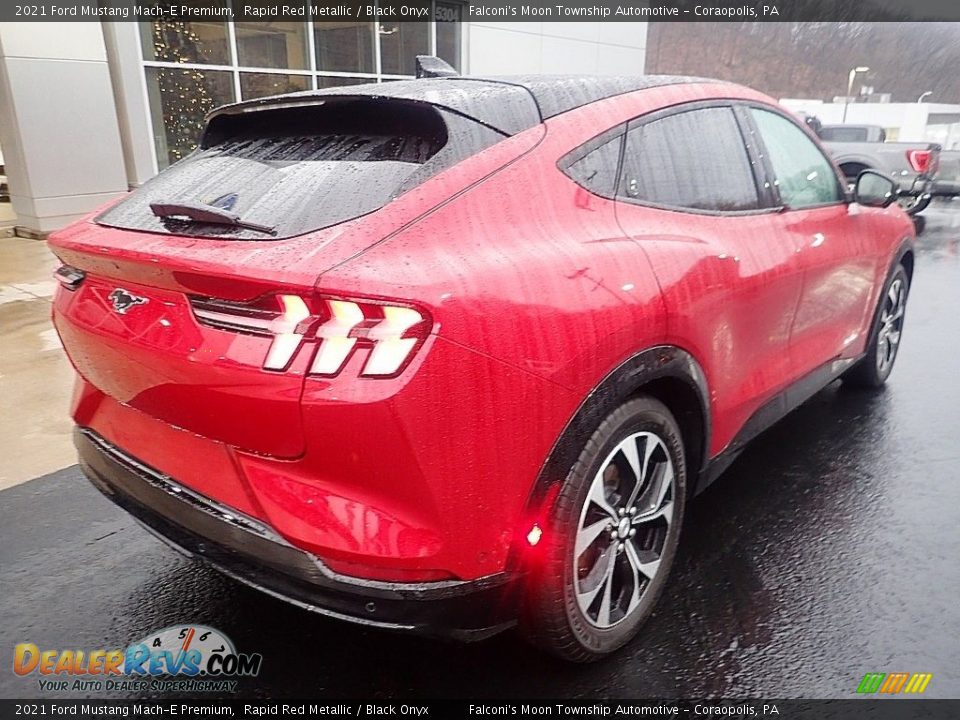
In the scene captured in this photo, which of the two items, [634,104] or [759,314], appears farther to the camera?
[759,314]

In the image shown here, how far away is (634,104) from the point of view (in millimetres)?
2367

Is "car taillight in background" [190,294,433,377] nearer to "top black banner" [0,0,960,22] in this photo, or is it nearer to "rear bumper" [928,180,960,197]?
"top black banner" [0,0,960,22]

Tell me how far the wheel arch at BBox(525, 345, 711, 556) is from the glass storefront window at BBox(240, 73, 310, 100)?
1058 cm

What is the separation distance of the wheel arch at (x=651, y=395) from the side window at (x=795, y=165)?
3.75 feet

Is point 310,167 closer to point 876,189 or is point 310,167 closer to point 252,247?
point 252,247

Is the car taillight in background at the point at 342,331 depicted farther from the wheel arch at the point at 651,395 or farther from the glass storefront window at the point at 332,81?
the glass storefront window at the point at 332,81

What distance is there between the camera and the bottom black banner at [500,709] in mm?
2029

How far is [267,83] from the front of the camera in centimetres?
1171

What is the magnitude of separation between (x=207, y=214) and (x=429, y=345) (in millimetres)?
742

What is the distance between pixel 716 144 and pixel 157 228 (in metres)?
1.98

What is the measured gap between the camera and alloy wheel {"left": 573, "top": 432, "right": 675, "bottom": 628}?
204cm

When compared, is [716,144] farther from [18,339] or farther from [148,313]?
[18,339]

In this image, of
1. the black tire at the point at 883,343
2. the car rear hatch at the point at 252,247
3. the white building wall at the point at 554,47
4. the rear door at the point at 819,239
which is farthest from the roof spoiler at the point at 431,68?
the white building wall at the point at 554,47

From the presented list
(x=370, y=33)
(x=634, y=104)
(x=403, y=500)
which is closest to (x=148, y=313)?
(x=403, y=500)
